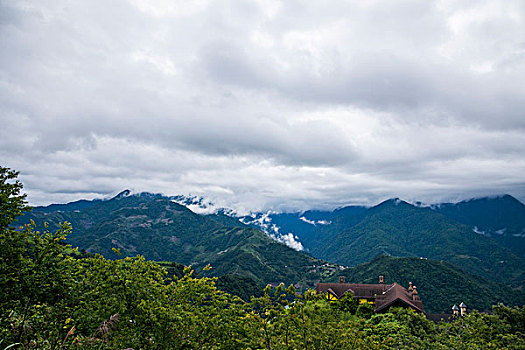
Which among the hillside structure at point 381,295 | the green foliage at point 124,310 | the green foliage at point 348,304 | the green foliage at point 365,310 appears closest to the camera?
the green foliage at point 124,310

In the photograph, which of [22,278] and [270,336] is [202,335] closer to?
[270,336]

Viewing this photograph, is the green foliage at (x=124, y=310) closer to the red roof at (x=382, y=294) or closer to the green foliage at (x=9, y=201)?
the green foliage at (x=9, y=201)

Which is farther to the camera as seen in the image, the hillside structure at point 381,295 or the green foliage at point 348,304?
the hillside structure at point 381,295

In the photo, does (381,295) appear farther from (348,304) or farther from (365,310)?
(348,304)

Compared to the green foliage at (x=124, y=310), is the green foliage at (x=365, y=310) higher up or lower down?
lower down

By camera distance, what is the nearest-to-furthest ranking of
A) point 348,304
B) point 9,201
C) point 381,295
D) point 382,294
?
point 9,201 → point 348,304 → point 381,295 → point 382,294

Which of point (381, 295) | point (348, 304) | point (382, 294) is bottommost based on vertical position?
point (382, 294)

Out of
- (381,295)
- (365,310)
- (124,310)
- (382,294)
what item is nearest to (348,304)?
(365,310)

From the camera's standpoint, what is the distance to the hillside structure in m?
55.7

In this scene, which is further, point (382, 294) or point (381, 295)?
point (382, 294)

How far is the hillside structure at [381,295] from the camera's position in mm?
55694

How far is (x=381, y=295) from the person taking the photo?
64.3 m

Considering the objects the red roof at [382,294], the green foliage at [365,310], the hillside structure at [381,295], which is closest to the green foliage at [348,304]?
the green foliage at [365,310]

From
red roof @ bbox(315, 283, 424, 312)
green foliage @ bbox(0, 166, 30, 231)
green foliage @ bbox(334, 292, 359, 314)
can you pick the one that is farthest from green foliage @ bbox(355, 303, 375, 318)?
green foliage @ bbox(0, 166, 30, 231)
